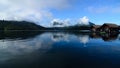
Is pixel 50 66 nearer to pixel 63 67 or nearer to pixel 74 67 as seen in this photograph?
pixel 63 67

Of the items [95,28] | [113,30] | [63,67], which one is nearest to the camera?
Answer: [63,67]

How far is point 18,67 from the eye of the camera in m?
12.1

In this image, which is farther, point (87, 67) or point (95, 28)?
point (95, 28)

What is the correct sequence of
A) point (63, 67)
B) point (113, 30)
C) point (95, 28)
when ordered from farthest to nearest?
point (95, 28)
point (113, 30)
point (63, 67)

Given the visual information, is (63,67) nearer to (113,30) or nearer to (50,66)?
(50,66)

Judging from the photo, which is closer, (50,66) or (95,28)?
(50,66)

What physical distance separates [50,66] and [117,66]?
18.7ft

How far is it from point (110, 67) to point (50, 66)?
4.97 meters

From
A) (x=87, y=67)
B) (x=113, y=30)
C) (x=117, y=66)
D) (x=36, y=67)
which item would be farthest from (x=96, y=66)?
(x=113, y=30)

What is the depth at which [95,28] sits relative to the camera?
95250 mm

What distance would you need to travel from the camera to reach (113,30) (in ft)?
249

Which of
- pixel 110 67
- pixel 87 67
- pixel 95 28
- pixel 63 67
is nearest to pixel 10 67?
pixel 63 67

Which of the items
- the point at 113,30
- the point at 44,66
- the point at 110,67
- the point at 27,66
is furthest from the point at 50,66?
the point at 113,30

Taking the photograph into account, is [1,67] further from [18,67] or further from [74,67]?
[74,67]
